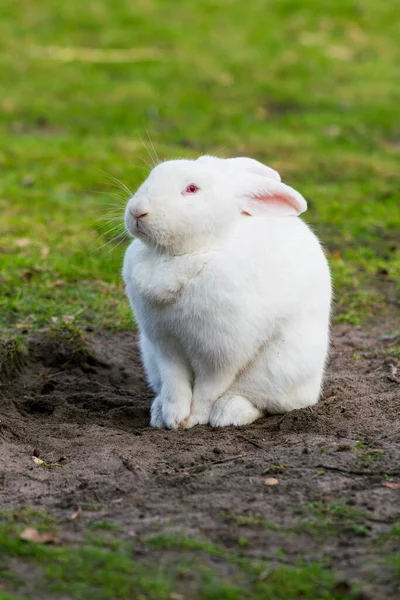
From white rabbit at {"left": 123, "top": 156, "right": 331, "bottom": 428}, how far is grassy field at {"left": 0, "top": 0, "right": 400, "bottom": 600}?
560mm

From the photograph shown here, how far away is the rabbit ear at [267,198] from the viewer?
14.9 feet

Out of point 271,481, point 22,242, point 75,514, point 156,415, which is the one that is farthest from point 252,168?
point 22,242

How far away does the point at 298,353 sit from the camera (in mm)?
4629

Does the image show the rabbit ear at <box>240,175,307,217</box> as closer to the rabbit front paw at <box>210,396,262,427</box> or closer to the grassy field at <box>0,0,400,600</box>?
Result: the grassy field at <box>0,0,400,600</box>

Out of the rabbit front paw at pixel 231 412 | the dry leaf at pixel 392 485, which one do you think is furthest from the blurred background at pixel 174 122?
the dry leaf at pixel 392 485

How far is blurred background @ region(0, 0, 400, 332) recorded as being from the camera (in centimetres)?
716

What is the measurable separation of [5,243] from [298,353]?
3.70 m

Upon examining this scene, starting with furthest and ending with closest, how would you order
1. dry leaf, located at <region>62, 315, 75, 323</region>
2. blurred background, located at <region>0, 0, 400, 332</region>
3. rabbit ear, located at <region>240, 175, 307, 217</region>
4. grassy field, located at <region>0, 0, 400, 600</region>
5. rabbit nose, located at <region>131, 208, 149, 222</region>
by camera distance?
blurred background, located at <region>0, 0, 400, 332</region> → dry leaf, located at <region>62, 315, 75, 323</region> → rabbit ear, located at <region>240, 175, 307, 217</region> → rabbit nose, located at <region>131, 208, 149, 222</region> → grassy field, located at <region>0, 0, 400, 600</region>

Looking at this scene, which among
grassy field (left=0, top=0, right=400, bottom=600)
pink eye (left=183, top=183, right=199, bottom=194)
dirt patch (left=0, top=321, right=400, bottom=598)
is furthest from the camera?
pink eye (left=183, top=183, right=199, bottom=194)

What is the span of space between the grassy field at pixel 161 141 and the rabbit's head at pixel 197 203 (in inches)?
20.4

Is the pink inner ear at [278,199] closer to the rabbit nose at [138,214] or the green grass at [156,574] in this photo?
the rabbit nose at [138,214]

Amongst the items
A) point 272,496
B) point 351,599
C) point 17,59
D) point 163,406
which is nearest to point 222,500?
point 272,496

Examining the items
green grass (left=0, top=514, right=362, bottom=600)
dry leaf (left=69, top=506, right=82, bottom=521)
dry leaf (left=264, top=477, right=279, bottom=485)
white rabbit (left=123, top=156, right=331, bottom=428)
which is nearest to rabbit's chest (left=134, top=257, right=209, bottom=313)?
white rabbit (left=123, top=156, right=331, bottom=428)

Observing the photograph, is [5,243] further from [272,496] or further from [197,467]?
[272,496]
